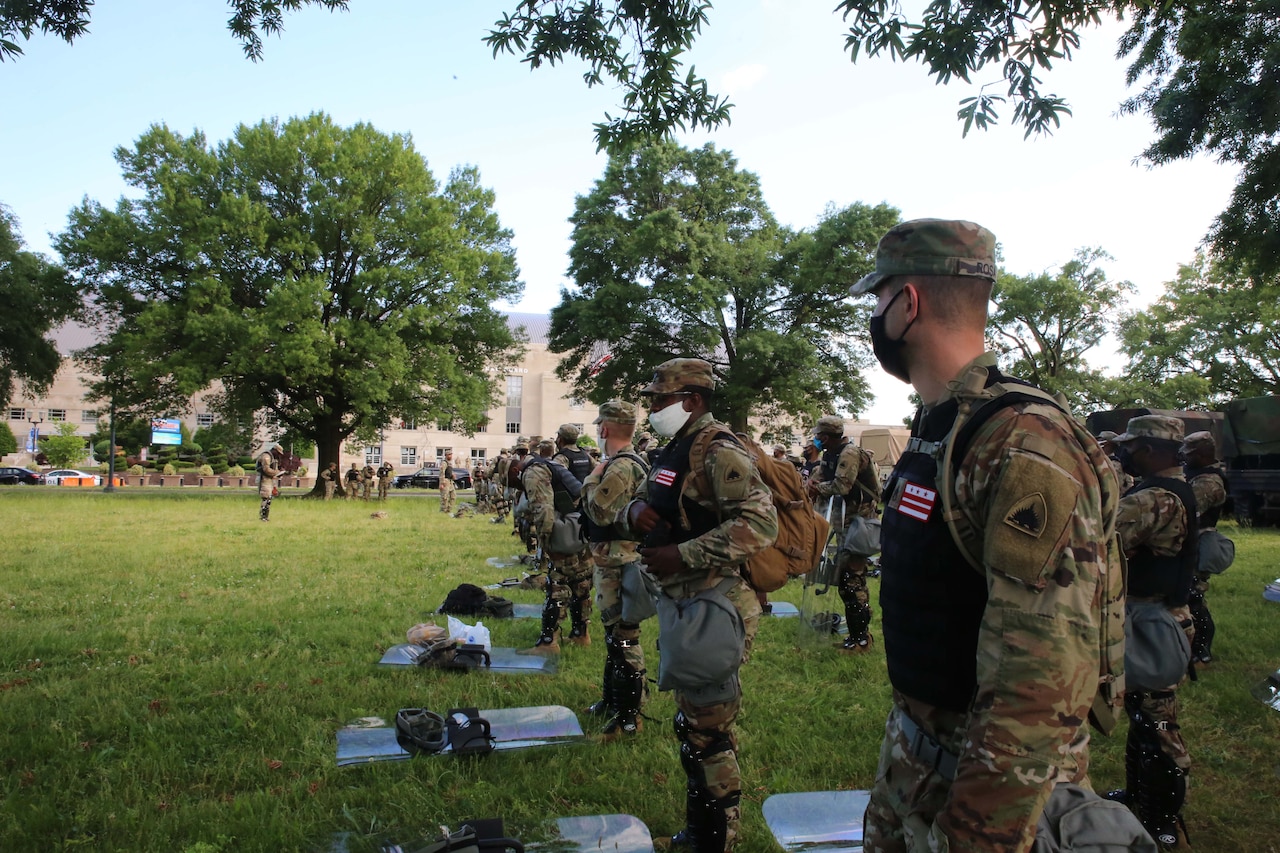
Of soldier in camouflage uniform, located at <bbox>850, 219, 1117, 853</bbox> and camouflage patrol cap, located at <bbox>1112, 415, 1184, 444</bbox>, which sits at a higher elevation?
camouflage patrol cap, located at <bbox>1112, 415, 1184, 444</bbox>

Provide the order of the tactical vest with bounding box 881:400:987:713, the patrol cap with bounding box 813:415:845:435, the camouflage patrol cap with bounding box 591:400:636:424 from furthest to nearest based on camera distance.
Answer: the patrol cap with bounding box 813:415:845:435, the camouflage patrol cap with bounding box 591:400:636:424, the tactical vest with bounding box 881:400:987:713

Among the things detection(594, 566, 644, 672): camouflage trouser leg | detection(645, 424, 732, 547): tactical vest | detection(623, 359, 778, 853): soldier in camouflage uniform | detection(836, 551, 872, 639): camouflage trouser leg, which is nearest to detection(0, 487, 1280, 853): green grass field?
detection(836, 551, 872, 639): camouflage trouser leg

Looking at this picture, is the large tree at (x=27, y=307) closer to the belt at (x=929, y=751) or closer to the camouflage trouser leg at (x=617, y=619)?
the camouflage trouser leg at (x=617, y=619)

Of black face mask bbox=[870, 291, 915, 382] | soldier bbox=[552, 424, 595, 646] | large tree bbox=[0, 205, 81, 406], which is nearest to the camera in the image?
black face mask bbox=[870, 291, 915, 382]

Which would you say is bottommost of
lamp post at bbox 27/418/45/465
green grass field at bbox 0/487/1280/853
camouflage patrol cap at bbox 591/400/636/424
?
green grass field at bbox 0/487/1280/853

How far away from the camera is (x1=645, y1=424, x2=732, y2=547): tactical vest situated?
11.6ft

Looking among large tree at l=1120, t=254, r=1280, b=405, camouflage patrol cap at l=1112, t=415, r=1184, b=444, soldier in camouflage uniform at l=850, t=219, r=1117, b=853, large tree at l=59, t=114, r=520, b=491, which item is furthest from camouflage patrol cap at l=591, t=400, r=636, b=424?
large tree at l=1120, t=254, r=1280, b=405

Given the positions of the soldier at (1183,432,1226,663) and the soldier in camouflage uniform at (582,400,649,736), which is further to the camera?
the soldier at (1183,432,1226,663)

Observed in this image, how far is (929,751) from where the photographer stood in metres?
1.78

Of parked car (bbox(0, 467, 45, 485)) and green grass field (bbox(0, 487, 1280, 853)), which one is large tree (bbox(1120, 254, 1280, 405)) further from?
parked car (bbox(0, 467, 45, 485))

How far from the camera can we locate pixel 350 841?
146 inches

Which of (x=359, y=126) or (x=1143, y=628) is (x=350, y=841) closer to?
(x=1143, y=628)

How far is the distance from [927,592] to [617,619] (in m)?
3.81

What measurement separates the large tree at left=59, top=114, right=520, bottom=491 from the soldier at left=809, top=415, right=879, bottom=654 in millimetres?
24214
